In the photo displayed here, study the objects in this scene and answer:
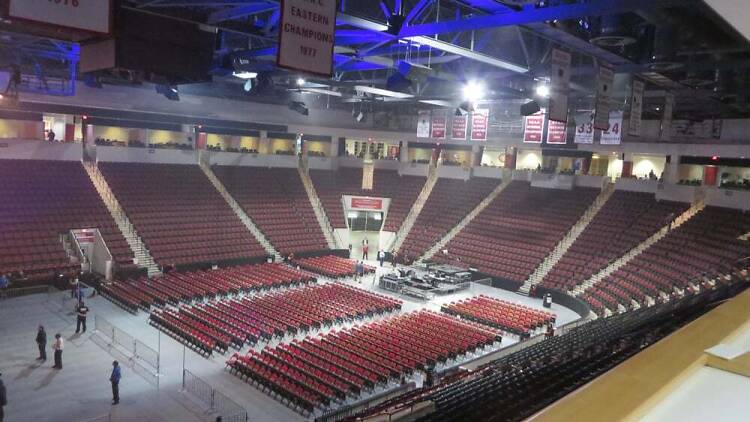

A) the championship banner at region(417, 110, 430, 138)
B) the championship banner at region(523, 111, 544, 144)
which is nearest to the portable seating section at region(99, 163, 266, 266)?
the championship banner at region(417, 110, 430, 138)

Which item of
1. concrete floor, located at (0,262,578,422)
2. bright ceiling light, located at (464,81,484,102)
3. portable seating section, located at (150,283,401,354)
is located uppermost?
bright ceiling light, located at (464,81,484,102)

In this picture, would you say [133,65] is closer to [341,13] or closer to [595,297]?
[341,13]

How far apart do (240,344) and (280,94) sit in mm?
19565

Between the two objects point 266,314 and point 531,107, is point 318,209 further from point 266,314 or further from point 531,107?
point 531,107

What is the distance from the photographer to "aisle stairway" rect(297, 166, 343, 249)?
3281 centimetres

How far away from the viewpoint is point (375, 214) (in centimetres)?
3566

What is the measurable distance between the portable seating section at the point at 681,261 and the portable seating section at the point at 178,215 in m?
17.9

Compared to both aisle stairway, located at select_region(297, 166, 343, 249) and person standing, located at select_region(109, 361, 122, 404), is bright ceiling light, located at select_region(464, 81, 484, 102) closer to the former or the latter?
person standing, located at select_region(109, 361, 122, 404)

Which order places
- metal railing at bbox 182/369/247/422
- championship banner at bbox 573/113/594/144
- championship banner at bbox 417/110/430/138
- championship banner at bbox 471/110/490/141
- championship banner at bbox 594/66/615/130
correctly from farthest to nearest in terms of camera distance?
championship banner at bbox 417/110/430/138 → championship banner at bbox 471/110/490/141 → championship banner at bbox 573/113/594/144 → championship banner at bbox 594/66/615/130 → metal railing at bbox 182/369/247/422

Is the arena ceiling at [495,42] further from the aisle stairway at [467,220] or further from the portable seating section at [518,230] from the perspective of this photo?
the aisle stairway at [467,220]

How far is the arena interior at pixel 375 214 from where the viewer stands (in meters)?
8.78

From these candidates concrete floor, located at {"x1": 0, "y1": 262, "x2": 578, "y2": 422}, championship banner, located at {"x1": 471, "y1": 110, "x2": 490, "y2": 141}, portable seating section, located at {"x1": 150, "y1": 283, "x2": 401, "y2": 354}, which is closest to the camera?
concrete floor, located at {"x1": 0, "y1": 262, "x2": 578, "y2": 422}

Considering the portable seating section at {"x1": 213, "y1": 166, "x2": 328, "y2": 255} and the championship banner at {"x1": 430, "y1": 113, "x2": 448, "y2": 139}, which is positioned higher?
the championship banner at {"x1": 430, "y1": 113, "x2": 448, "y2": 139}

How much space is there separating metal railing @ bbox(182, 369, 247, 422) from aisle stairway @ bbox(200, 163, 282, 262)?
51.6ft
